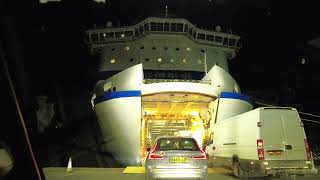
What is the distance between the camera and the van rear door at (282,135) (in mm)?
9398

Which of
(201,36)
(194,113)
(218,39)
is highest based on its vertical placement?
(201,36)

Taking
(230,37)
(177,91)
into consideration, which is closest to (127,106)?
(177,91)

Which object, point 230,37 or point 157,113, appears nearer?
point 157,113

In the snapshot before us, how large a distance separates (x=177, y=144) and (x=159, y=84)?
785 centimetres

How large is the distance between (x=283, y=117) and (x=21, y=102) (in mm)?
8484

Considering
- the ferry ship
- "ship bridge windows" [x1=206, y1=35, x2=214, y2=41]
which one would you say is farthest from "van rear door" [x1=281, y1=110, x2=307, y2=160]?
"ship bridge windows" [x1=206, y1=35, x2=214, y2=41]

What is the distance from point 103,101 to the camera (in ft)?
56.0

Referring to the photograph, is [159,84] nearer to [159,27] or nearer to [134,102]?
[134,102]

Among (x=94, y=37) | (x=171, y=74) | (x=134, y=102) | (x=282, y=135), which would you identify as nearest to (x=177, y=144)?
(x=282, y=135)

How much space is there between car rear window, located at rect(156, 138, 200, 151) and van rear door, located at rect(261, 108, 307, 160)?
200 cm

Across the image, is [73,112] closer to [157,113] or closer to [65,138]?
[65,138]

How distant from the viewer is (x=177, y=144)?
8.94m

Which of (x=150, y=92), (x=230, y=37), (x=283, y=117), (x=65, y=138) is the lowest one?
(x=65, y=138)

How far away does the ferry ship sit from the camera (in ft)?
53.4
